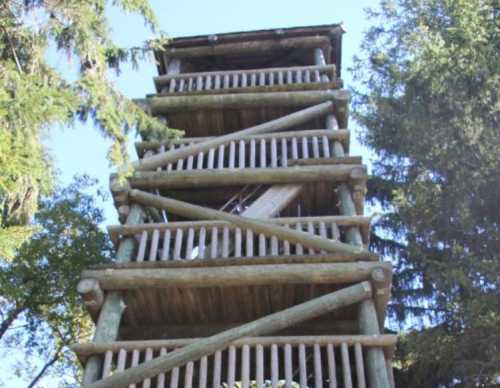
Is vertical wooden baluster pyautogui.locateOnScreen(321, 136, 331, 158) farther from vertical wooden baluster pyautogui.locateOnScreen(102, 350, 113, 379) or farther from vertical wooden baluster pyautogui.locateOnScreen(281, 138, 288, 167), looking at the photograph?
vertical wooden baluster pyautogui.locateOnScreen(102, 350, 113, 379)

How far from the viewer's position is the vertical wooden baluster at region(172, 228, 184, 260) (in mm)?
7664

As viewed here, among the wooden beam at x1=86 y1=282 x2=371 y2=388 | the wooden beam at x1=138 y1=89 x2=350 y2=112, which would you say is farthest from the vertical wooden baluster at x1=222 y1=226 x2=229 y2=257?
the wooden beam at x1=138 y1=89 x2=350 y2=112

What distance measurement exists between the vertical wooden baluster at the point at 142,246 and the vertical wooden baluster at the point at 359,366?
2.66 metres

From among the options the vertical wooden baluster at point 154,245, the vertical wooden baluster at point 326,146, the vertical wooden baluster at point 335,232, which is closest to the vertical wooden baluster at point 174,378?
the vertical wooden baluster at point 154,245

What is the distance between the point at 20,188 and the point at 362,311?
3631mm

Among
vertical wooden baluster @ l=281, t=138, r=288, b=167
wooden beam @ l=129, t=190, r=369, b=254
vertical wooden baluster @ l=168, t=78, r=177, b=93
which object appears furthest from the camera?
vertical wooden baluster @ l=168, t=78, r=177, b=93

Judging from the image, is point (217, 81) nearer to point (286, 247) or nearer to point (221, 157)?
point (221, 157)

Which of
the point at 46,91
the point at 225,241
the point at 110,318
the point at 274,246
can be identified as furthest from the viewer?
the point at 225,241

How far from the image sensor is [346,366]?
20.8ft

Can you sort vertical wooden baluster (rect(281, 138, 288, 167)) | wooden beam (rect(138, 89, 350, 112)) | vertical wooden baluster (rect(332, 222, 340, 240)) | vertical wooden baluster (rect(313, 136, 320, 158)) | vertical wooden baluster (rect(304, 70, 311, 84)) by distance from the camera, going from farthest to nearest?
1. vertical wooden baluster (rect(304, 70, 311, 84))
2. wooden beam (rect(138, 89, 350, 112))
3. vertical wooden baluster (rect(313, 136, 320, 158))
4. vertical wooden baluster (rect(281, 138, 288, 167))
5. vertical wooden baluster (rect(332, 222, 340, 240))

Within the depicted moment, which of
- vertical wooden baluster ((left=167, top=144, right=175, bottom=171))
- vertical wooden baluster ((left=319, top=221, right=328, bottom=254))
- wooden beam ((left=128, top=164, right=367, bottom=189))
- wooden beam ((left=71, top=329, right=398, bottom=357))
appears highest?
vertical wooden baluster ((left=167, top=144, right=175, bottom=171))

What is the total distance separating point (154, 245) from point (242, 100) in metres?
3.45

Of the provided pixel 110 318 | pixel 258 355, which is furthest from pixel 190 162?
pixel 258 355

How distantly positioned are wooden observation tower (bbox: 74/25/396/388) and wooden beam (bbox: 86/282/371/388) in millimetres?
12
